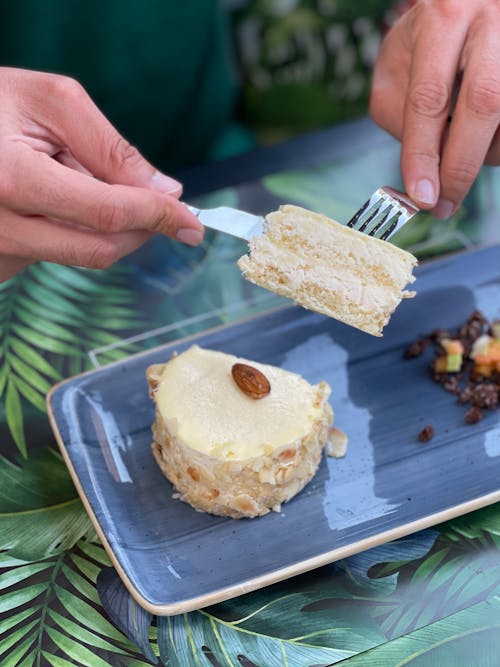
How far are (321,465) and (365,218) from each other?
1.77 ft

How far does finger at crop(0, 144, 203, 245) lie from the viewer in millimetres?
1427

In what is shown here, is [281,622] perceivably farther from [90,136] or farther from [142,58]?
[142,58]

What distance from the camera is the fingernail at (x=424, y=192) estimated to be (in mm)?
1723

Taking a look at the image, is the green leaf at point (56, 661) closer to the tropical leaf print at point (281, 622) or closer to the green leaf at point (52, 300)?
the tropical leaf print at point (281, 622)

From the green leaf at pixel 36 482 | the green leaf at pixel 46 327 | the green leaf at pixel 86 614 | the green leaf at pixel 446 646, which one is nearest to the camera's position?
the green leaf at pixel 446 646

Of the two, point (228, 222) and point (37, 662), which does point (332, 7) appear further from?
point (37, 662)

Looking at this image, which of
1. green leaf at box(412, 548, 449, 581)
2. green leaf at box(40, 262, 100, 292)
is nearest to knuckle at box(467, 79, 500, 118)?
green leaf at box(412, 548, 449, 581)

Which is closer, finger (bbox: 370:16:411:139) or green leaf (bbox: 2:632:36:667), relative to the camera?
green leaf (bbox: 2:632:36:667)

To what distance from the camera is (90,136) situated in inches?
61.7

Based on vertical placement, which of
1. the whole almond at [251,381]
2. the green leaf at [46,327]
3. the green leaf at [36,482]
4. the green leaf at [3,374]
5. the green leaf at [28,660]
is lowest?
the green leaf at [28,660]

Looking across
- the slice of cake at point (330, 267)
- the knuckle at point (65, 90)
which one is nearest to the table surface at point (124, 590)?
the slice of cake at point (330, 267)

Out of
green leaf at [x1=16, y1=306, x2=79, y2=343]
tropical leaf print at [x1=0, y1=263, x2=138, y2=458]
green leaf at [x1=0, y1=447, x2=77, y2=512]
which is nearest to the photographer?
green leaf at [x1=0, y1=447, x2=77, y2=512]

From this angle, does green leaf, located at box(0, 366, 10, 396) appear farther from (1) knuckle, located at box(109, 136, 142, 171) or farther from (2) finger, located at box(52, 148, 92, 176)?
(1) knuckle, located at box(109, 136, 142, 171)

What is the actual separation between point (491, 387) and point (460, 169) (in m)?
0.49
